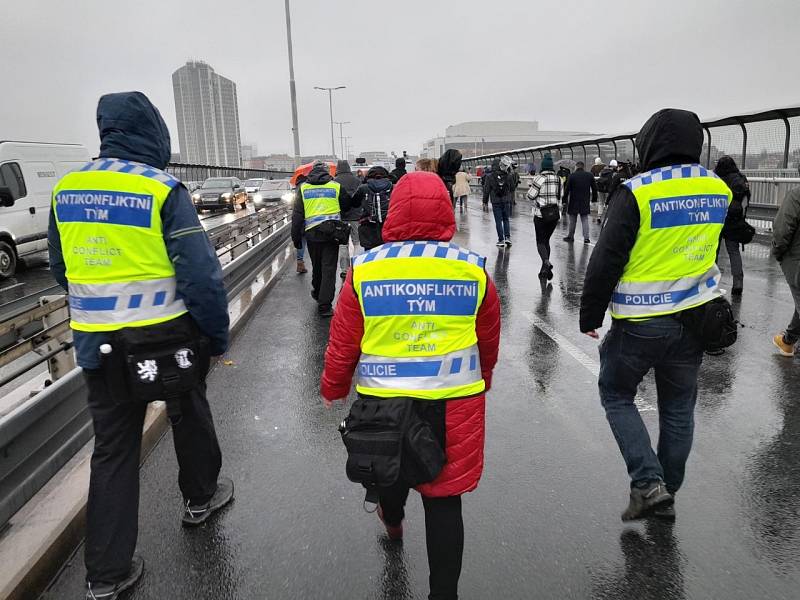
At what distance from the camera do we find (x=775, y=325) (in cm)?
678

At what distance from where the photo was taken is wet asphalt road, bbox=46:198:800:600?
106 inches

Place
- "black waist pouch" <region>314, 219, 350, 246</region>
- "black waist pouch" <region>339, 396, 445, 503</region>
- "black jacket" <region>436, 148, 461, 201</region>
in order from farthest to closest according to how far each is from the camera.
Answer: "black jacket" <region>436, 148, 461, 201</region>
"black waist pouch" <region>314, 219, 350, 246</region>
"black waist pouch" <region>339, 396, 445, 503</region>

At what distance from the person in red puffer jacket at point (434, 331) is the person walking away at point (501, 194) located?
1130 cm

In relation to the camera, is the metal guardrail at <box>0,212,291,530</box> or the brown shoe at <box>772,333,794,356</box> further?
the brown shoe at <box>772,333,794,356</box>

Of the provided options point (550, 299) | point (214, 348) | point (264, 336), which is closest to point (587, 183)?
point (550, 299)

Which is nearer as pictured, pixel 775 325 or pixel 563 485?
pixel 563 485

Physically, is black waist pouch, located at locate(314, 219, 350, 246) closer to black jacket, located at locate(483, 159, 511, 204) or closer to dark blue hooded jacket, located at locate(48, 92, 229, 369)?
dark blue hooded jacket, located at locate(48, 92, 229, 369)

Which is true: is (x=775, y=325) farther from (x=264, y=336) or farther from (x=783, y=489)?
(x=264, y=336)

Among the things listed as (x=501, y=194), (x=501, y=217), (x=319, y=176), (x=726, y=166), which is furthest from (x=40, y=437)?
(x=501, y=217)

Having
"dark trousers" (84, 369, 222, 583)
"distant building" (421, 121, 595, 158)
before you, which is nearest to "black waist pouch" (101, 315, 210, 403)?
"dark trousers" (84, 369, 222, 583)

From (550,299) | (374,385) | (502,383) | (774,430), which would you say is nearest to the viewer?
(374,385)

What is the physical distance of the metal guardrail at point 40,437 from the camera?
2904 mm

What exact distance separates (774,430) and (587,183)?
10515mm

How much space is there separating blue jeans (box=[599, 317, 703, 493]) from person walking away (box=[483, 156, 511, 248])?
1054 centimetres
